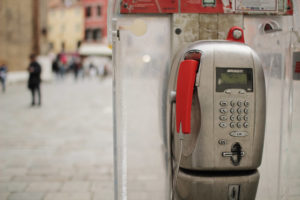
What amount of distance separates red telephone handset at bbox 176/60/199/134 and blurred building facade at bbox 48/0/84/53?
136 ft

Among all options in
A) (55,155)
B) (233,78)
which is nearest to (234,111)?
(233,78)

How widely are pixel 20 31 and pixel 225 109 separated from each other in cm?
1824

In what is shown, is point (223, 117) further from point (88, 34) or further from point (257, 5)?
point (88, 34)

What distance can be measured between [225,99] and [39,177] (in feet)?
9.29

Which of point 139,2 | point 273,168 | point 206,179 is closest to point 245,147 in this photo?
point 206,179

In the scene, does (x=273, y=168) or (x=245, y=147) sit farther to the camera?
(x=273, y=168)

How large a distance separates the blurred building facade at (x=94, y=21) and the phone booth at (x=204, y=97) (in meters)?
37.7

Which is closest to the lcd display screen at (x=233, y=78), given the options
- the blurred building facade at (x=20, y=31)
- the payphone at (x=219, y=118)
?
the payphone at (x=219, y=118)

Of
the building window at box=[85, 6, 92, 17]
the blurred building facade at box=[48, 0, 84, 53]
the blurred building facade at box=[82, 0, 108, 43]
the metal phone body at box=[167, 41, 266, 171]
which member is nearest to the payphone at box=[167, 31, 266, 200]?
the metal phone body at box=[167, 41, 266, 171]

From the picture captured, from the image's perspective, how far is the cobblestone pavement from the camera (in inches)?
140

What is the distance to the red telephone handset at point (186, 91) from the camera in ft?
6.02

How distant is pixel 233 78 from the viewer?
1.87 metres

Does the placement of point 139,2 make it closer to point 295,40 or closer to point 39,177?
point 295,40

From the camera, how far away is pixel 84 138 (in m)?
5.98
